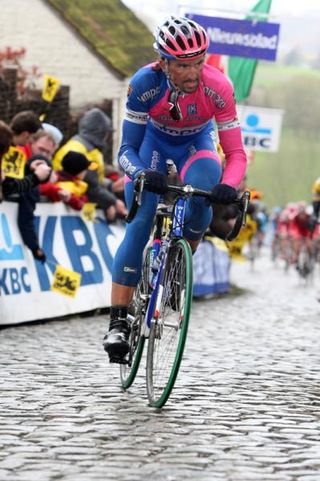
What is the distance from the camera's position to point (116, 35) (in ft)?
65.3

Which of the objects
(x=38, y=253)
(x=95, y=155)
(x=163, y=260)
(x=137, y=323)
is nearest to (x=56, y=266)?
(x=38, y=253)

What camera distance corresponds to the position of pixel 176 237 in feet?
22.9

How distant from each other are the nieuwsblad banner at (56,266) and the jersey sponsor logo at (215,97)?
16.2ft

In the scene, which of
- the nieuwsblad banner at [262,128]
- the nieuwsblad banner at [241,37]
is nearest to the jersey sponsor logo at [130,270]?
the nieuwsblad banner at [241,37]

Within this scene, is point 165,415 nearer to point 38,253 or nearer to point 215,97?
point 215,97

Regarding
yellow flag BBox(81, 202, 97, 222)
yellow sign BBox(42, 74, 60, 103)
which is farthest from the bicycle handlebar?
yellow sign BBox(42, 74, 60, 103)

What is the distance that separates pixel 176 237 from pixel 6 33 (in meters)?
11.1

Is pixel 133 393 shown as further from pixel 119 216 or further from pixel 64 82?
pixel 64 82

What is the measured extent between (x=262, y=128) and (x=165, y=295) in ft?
67.5

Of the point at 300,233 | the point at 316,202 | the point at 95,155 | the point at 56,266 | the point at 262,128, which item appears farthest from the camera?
the point at 300,233

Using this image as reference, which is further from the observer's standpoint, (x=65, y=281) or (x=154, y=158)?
(x=65, y=281)

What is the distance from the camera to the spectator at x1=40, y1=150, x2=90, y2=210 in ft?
44.9

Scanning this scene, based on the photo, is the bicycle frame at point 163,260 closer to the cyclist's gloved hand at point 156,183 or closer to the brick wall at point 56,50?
the cyclist's gloved hand at point 156,183

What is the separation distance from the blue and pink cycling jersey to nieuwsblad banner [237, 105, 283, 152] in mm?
18933
